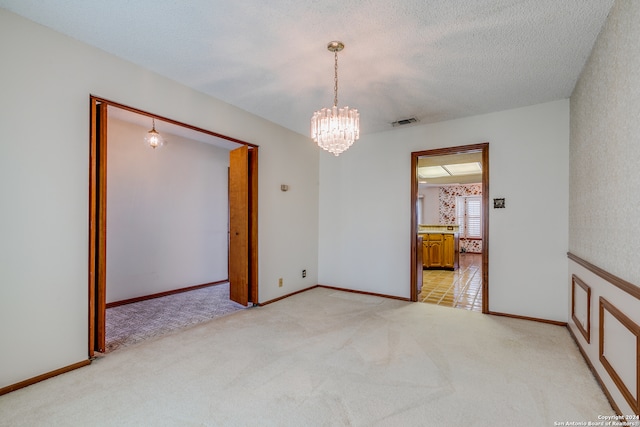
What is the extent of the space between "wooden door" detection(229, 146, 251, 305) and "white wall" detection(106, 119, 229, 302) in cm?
136

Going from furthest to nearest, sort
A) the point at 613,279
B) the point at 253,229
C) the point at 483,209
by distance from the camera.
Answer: the point at 253,229
the point at 483,209
the point at 613,279

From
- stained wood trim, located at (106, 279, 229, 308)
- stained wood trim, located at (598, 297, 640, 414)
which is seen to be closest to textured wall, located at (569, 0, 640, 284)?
stained wood trim, located at (598, 297, 640, 414)

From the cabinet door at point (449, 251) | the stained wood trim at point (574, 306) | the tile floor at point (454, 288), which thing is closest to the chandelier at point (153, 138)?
the tile floor at point (454, 288)

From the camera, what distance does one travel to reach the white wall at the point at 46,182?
7.03ft

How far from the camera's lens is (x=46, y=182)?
2.32 m

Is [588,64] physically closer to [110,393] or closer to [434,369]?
[434,369]

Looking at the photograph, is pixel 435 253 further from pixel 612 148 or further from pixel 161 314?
pixel 161 314

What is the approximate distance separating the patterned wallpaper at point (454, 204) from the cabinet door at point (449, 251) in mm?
4681

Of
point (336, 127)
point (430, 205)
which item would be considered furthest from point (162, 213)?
point (430, 205)

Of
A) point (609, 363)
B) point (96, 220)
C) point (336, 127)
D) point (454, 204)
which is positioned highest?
point (336, 127)

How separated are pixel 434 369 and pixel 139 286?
4.27m

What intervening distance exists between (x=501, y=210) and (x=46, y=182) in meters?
4.76

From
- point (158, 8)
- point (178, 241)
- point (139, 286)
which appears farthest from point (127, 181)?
point (158, 8)

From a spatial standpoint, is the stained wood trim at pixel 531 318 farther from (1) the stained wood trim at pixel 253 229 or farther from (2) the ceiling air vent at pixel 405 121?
(1) the stained wood trim at pixel 253 229
